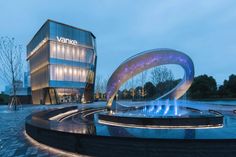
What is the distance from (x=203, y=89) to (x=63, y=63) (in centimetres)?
3225

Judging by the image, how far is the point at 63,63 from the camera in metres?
51.5

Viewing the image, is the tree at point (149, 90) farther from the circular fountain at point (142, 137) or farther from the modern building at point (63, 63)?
the circular fountain at point (142, 137)

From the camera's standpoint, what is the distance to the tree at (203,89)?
52625 mm

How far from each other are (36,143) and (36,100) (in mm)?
56094

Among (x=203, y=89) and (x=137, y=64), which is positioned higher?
(x=137, y=64)

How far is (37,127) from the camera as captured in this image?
8.63 metres

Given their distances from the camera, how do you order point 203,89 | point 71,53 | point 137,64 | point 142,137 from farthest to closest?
point 203,89 → point 71,53 → point 137,64 → point 142,137

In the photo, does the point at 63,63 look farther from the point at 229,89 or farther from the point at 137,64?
the point at 137,64

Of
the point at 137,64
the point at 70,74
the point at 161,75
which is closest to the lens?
the point at 137,64

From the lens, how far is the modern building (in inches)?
1948

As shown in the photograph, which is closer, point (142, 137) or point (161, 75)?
point (142, 137)

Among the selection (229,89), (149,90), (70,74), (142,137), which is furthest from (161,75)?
(142,137)

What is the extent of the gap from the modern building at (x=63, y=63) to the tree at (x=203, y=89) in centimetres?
2428

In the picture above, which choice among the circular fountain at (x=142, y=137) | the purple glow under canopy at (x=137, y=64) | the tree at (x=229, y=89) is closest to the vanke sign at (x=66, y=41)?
the tree at (x=229, y=89)
